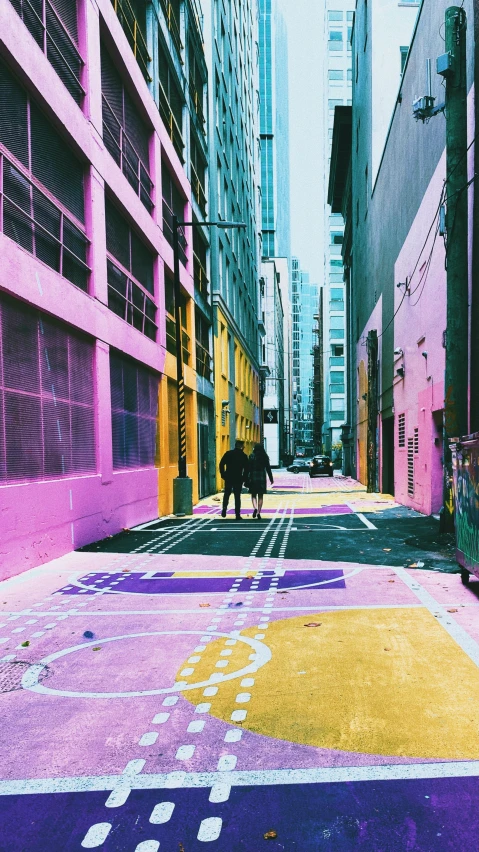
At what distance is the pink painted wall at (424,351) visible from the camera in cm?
1508

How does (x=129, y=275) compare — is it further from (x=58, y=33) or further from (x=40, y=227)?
(x=40, y=227)

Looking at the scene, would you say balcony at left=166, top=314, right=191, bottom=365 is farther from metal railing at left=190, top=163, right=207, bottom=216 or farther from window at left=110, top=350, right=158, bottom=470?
metal railing at left=190, top=163, right=207, bottom=216

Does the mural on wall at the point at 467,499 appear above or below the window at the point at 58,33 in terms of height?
below

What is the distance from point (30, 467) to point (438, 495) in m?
10.2

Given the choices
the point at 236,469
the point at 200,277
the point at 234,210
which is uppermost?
the point at 234,210

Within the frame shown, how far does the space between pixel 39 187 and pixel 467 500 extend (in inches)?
308

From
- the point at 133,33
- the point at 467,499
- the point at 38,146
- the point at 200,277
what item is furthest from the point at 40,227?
the point at 200,277

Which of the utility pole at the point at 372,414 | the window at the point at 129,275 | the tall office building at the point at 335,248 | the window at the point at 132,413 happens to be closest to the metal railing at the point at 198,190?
the window at the point at 129,275

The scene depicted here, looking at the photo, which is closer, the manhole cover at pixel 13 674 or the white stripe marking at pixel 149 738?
the white stripe marking at pixel 149 738

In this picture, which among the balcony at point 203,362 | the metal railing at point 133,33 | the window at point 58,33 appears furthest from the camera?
the balcony at point 203,362

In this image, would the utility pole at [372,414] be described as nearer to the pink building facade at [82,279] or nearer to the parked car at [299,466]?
the pink building facade at [82,279]

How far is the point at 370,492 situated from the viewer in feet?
89.7

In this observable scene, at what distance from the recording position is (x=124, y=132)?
15547mm

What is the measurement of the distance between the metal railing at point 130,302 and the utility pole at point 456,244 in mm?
7052
